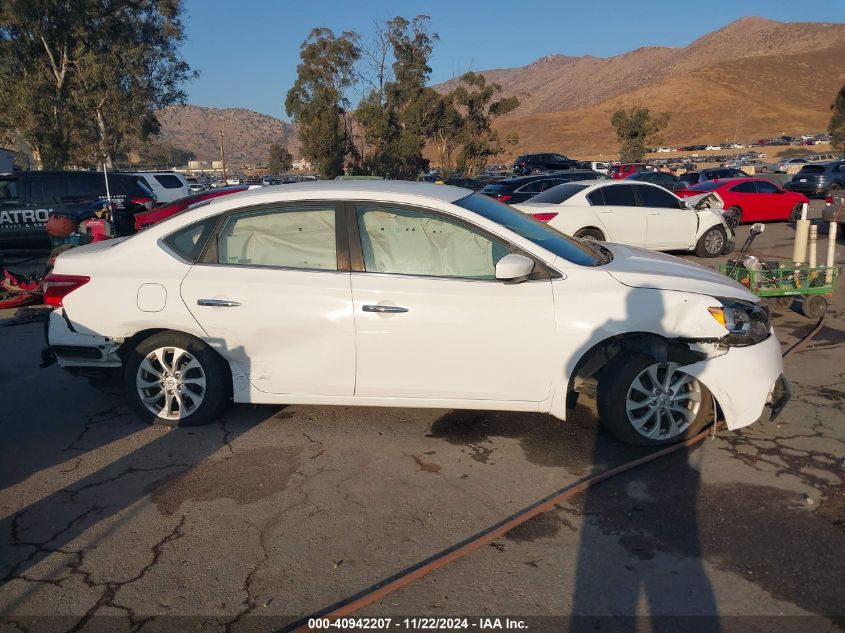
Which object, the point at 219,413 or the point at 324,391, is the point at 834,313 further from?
the point at 219,413

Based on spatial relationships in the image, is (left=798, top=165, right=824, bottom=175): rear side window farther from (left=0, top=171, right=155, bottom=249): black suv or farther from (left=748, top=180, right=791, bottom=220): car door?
(left=0, top=171, right=155, bottom=249): black suv

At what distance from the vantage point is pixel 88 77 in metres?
31.2

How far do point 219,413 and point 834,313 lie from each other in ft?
24.7

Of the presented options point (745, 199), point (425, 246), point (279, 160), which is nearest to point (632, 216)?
point (745, 199)

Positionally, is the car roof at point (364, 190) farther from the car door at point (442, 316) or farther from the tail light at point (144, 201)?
the tail light at point (144, 201)

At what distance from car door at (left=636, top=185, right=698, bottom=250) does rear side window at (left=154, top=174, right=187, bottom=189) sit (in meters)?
13.9

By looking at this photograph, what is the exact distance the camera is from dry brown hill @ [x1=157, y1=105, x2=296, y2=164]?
15362 centimetres

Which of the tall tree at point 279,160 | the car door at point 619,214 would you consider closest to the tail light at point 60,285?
the car door at point 619,214

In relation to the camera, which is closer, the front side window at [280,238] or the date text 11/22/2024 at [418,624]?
the date text 11/22/2024 at [418,624]

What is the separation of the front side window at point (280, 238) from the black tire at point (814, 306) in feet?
20.3

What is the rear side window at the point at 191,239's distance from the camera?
4719mm

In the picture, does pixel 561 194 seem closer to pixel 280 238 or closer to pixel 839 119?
pixel 280 238

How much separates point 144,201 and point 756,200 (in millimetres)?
15641

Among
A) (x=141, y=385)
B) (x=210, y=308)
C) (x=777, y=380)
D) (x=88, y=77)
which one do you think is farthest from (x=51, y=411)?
(x=88, y=77)
